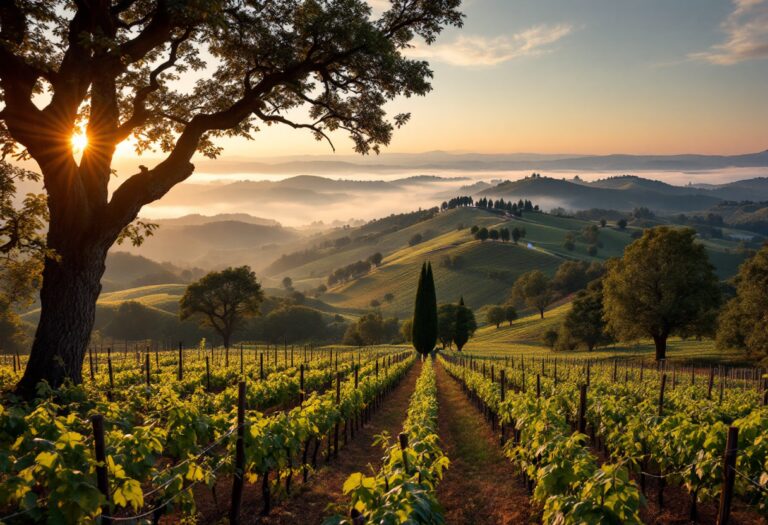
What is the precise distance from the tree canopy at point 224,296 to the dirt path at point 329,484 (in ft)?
132

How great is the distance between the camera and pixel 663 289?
4172cm

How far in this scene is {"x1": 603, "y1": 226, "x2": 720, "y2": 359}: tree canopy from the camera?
41375 millimetres

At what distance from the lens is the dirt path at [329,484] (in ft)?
30.9

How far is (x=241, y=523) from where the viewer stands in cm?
890

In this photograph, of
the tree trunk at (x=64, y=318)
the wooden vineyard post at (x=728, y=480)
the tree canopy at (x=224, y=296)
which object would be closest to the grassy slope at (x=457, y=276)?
the tree canopy at (x=224, y=296)

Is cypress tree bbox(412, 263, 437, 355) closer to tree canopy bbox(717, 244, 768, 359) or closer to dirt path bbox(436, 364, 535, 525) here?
tree canopy bbox(717, 244, 768, 359)

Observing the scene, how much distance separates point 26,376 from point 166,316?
105 metres

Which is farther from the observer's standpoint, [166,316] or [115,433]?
[166,316]

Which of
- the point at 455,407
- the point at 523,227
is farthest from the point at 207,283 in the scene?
the point at 523,227

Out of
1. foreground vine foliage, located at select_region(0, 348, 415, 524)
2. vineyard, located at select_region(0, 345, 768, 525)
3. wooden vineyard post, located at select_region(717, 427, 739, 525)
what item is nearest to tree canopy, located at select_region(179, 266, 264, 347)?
vineyard, located at select_region(0, 345, 768, 525)

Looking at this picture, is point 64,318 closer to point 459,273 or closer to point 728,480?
point 728,480

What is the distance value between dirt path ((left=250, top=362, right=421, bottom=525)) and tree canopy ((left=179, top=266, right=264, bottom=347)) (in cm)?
4038

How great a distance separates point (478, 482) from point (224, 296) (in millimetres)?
50255

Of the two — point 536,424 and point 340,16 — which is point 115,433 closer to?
point 536,424
